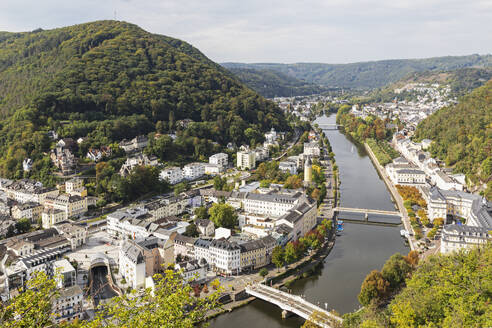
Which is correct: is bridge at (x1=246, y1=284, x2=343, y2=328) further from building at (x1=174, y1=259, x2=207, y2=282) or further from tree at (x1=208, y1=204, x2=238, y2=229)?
tree at (x1=208, y1=204, x2=238, y2=229)

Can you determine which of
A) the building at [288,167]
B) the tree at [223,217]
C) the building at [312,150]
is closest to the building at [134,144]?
the building at [288,167]

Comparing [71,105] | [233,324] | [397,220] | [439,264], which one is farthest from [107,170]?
[439,264]

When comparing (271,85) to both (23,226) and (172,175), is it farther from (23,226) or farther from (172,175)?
(23,226)

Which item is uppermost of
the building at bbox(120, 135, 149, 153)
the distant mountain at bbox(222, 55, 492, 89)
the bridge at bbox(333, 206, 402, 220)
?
the distant mountain at bbox(222, 55, 492, 89)

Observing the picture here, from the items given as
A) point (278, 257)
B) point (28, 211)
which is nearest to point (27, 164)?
point (28, 211)

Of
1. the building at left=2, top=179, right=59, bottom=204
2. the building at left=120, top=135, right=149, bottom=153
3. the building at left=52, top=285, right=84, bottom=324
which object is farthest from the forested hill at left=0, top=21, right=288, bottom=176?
the building at left=52, top=285, right=84, bottom=324

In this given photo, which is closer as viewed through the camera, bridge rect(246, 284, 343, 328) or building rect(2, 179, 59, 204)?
bridge rect(246, 284, 343, 328)
